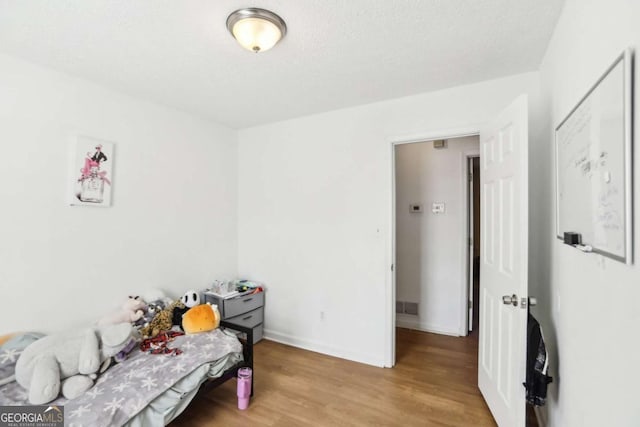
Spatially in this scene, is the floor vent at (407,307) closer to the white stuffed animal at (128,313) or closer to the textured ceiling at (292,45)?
the textured ceiling at (292,45)

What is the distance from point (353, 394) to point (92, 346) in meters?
1.86

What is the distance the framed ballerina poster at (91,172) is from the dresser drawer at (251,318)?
1618mm

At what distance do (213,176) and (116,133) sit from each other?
1.03 m

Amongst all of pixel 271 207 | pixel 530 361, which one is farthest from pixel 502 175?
pixel 271 207

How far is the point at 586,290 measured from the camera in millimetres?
1171

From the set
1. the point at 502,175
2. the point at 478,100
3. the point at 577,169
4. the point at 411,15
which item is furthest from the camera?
the point at 478,100

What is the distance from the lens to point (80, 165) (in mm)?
2256

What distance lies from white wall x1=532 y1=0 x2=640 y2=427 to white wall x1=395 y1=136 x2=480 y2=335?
1533 mm

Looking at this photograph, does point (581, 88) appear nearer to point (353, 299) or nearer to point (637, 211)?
point (637, 211)

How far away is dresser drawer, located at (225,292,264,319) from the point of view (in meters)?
2.97

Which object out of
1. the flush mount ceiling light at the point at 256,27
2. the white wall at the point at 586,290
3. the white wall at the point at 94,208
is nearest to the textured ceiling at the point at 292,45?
the flush mount ceiling light at the point at 256,27

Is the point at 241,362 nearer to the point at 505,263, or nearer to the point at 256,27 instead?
the point at 505,263

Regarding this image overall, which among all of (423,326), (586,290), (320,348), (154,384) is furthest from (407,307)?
(154,384)

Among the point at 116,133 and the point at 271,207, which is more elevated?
the point at 116,133
